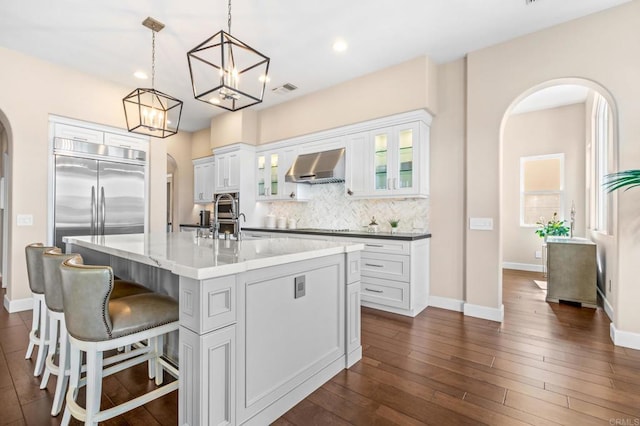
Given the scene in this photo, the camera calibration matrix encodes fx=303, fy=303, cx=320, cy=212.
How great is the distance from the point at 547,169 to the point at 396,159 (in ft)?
13.5

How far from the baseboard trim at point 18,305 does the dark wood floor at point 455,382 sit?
59 cm

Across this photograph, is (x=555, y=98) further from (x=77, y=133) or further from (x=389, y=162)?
(x=77, y=133)

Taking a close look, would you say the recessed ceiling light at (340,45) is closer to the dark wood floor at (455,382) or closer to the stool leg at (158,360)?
the dark wood floor at (455,382)

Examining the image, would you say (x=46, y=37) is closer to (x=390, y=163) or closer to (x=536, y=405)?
(x=390, y=163)

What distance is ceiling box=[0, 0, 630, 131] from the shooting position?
2.88 metres

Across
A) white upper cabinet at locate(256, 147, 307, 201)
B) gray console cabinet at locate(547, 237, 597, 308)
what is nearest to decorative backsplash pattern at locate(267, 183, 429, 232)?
white upper cabinet at locate(256, 147, 307, 201)

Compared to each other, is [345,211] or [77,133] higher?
[77,133]

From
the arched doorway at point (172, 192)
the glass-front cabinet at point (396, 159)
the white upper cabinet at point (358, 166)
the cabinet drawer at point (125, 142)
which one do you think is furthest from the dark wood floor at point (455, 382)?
the arched doorway at point (172, 192)

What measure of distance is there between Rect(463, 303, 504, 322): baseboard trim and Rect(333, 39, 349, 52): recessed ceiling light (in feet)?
11.3

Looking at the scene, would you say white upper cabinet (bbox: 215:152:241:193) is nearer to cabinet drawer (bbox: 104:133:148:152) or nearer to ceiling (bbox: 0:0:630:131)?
cabinet drawer (bbox: 104:133:148:152)

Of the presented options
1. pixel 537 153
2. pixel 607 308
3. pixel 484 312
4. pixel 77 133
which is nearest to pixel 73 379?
pixel 484 312

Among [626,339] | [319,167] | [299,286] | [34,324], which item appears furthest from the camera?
[319,167]

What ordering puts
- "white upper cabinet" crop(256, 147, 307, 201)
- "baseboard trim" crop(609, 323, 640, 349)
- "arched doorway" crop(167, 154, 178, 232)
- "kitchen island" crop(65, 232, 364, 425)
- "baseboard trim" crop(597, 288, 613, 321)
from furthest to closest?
"arched doorway" crop(167, 154, 178, 232) < "white upper cabinet" crop(256, 147, 307, 201) < "baseboard trim" crop(597, 288, 613, 321) < "baseboard trim" crop(609, 323, 640, 349) < "kitchen island" crop(65, 232, 364, 425)

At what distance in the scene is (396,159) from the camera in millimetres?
4051
